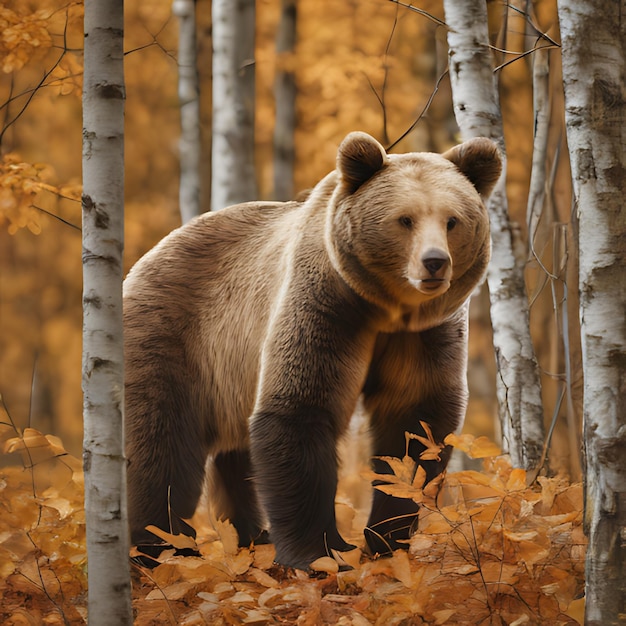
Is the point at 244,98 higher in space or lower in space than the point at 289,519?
higher

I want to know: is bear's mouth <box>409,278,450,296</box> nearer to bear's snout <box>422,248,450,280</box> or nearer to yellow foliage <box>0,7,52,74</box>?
bear's snout <box>422,248,450,280</box>

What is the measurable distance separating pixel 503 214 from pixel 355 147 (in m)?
2.12

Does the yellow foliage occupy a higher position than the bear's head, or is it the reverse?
the yellow foliage

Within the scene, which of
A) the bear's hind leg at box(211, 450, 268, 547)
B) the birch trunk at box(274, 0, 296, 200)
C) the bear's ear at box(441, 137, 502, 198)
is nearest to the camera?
the bear's ear at box(441, 137, 502, 198)

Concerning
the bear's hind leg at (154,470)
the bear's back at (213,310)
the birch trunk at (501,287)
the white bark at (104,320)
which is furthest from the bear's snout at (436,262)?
the birch trunk at (501,287)

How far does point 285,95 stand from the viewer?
1209cm

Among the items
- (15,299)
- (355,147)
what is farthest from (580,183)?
(15,299)

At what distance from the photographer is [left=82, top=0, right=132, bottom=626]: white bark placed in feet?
9.83

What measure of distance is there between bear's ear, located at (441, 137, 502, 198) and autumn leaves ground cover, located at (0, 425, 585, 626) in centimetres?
127

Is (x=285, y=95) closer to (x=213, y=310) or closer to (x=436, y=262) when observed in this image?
(x=213, y=310)

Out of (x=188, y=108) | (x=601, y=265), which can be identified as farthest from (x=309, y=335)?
(x=188, y=108)

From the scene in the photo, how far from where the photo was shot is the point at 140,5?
13727 mm

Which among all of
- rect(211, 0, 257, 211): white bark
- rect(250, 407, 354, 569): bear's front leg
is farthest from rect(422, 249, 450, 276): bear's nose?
rect(211, 0, 257, 211): white bark

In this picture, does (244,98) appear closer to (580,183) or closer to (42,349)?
(580,183)
